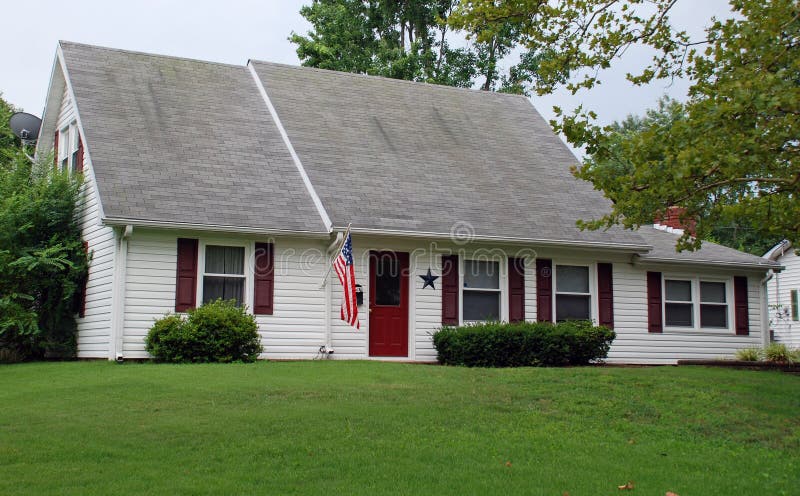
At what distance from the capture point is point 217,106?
67.8 ft

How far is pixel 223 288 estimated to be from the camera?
17016 millimetres

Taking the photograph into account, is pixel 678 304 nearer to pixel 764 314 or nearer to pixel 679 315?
pixel 679 315

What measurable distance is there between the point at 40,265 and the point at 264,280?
447 centimetres

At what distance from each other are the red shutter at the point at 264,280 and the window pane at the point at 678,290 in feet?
30.7

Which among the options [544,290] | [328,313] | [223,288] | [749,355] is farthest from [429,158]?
[749,355]

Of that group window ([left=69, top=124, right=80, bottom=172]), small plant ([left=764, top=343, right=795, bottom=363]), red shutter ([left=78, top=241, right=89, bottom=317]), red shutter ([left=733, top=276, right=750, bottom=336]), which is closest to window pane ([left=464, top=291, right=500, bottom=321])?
small plant ([left=764, top=343, right=795, bottom=363])

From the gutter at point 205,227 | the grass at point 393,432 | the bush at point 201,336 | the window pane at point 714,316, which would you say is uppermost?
the gutter at point 205,227

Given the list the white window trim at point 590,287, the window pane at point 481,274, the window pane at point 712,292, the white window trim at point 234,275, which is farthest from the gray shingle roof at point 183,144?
the window pane at point 712,292

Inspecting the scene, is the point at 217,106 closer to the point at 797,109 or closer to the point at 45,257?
the point at 45,257

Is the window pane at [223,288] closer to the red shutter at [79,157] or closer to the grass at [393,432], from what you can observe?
the grass at [393,432]

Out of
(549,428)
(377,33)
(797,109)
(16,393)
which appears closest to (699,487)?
(549,428)

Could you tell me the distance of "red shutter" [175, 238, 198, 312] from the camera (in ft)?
54.3

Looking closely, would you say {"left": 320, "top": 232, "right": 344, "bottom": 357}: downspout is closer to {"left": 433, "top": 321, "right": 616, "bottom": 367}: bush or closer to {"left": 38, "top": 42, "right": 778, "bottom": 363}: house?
{"left": 38, "top": 42, "right": 778, "bottom": 363}: house

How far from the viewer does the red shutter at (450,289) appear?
18484mm
